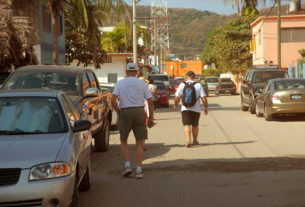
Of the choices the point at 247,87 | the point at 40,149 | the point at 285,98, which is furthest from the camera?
the point at 247,87

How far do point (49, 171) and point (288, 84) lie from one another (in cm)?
1726

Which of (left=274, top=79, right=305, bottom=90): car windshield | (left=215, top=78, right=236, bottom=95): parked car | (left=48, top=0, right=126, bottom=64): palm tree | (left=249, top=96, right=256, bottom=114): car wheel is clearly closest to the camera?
(left=274, top=79, right=305, bottom=90): car windshield

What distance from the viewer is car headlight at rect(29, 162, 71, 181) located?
6304 mm

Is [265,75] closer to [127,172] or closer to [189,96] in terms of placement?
[189,96]

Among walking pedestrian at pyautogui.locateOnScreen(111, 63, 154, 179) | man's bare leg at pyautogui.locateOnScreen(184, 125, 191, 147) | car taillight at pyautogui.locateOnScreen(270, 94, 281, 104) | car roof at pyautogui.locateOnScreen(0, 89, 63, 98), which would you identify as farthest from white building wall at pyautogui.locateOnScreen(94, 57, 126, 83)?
car roof at pyautogui.locateOnScreen(0, 89, 63, 98)

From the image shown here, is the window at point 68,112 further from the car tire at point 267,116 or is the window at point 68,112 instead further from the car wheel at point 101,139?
the car tire at point 267,116

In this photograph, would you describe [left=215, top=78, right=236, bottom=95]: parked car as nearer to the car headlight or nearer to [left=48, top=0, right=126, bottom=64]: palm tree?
[left=48, top=0, right=126, bottom=64]: palm tree

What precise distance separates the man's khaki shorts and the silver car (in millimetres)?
1688

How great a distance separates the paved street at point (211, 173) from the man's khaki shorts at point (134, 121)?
0.72 meters

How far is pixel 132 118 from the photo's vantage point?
10.3 metres

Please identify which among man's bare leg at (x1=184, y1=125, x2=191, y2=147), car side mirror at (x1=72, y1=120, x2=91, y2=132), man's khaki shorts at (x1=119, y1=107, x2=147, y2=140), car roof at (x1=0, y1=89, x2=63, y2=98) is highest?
car roof at (x1=0, y1=89, x2=63, y2=98)

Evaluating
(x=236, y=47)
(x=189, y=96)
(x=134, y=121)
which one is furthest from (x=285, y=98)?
(x=236, y=47)

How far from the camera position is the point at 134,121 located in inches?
408

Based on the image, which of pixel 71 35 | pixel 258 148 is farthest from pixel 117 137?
pixel 71 35
